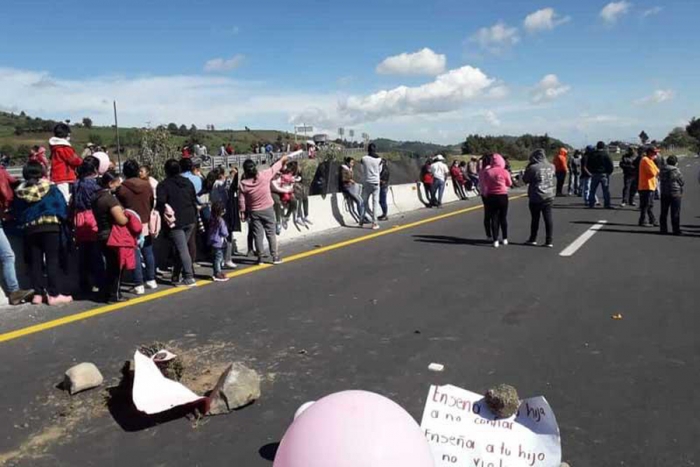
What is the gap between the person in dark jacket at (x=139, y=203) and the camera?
776 cm

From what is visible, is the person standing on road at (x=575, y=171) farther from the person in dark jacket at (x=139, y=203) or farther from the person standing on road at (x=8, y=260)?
the person standing on road at (x=8, y=260)

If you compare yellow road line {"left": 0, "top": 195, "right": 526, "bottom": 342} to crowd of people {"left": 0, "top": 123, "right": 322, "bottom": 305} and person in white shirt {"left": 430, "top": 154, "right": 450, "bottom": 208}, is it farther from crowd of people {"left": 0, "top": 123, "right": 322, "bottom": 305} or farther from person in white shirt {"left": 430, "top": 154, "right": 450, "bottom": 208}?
person in white shirt {"left": 430, "top": 154, "right": 450, "bottom": 208}

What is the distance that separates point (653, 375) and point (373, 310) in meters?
3.06

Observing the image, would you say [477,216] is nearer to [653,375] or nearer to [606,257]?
[606,257]

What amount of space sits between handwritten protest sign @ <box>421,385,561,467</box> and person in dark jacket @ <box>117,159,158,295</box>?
546 cm

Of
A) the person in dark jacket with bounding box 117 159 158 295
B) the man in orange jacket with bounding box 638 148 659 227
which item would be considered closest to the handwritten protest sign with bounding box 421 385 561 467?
the person in dark jacket with bounding box 117 159 158 295

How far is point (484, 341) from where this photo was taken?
5773 millimetres

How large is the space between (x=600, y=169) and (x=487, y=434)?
16.4m

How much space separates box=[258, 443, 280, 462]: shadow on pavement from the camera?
12.2 ft

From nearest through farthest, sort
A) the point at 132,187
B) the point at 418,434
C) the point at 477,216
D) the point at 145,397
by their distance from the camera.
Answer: the point at 418,434 < the point at 145,397 < the point at 132,187 < the point at 477,216

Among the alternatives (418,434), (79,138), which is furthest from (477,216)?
(79,138)

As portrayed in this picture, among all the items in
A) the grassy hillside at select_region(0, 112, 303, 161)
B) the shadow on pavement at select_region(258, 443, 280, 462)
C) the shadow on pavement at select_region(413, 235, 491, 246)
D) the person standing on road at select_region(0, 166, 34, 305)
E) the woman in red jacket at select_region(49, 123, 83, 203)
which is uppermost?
the grassy hillside at select_region(0, 112, 303, 161)

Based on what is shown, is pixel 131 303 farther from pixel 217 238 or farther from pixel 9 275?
pixel 217 238

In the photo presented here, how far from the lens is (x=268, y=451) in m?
3.79
